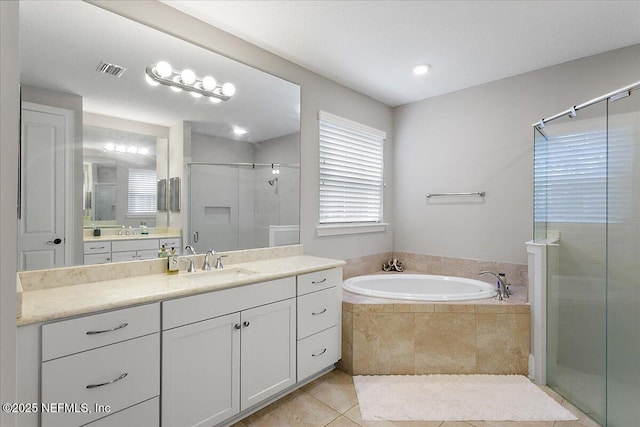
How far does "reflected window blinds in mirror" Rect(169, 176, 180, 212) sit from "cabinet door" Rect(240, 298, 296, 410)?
33.2 inches

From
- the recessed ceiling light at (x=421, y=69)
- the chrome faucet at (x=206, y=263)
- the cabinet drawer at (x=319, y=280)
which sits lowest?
the cabinet drawer at (x=319, y=280)

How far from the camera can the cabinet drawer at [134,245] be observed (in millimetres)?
1824

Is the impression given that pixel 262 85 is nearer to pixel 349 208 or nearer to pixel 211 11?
pixel 211 11

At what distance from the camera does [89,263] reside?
172 centimetres

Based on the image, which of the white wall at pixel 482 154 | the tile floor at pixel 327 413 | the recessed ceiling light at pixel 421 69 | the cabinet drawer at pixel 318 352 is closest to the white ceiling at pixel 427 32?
the recessed ceiling light at pixel 421 69

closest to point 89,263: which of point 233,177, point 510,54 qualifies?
point 233,177

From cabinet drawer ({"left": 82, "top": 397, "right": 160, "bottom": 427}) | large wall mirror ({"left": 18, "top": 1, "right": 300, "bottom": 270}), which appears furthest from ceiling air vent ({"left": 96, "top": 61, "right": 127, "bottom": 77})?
cabinet drawer ({"left": 82, "top": 397, "right": 160, "bottom": 427})

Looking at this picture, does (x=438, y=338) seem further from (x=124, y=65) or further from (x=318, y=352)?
(x=124, y=65)

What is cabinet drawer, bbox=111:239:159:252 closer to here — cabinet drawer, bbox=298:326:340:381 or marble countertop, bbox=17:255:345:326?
marble countertop, bbox=17:255:345:326

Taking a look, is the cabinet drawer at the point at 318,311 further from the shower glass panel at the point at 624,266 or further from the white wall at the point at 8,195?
the shower glass panel at the point at 624,266

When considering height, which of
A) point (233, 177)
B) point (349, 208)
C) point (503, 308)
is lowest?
point (503, 308)

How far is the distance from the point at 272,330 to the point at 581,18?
2.87 meters

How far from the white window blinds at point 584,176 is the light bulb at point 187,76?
108 inches

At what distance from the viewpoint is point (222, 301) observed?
67.5 inches
